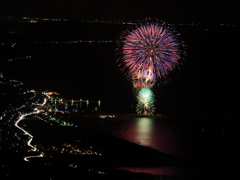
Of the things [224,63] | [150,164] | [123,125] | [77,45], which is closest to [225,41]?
Answer: [224,63]

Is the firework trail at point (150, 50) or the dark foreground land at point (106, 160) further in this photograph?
the firework trail at point (150, 50)

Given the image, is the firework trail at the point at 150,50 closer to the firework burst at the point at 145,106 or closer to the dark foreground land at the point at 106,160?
the firework burst at the point at 145,106

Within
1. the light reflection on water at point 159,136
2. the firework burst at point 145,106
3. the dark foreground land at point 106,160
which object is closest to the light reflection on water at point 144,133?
the light reflection on water at point 159,136

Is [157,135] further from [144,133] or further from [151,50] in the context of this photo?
[151,50]

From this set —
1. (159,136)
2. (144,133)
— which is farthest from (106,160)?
(144,133)

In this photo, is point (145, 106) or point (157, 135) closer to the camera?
point (157, 135)

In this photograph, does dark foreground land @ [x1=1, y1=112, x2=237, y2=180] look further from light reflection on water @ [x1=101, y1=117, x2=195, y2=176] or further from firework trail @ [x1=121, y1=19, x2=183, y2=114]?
firework trail @ [x1=121, y1=19, x2=183, y2=114]

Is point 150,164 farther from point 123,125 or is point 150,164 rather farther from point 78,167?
point 123,125

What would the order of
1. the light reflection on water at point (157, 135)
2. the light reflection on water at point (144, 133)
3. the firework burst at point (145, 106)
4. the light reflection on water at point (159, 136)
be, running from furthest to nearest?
the firework burst at point (145, 106)
the light reflection on water at point (144, 133)
the light reflection on water at point (157, 135)
the light reflection on water at point (159, 136)

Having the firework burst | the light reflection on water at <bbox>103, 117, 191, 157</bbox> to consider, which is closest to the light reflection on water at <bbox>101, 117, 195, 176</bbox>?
the light reflection on water at <bbox>103, 117, 191, 157</bbox>

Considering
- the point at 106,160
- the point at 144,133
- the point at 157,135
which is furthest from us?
the point at 144,133

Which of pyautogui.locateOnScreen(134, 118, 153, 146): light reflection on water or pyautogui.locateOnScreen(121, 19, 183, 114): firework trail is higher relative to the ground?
pyautogui.locateOnScreen(121, 19, 183, 114): firework trail
